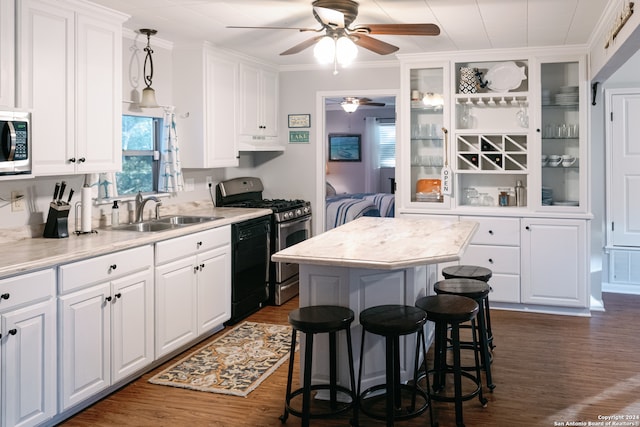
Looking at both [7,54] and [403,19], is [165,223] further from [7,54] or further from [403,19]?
[403,19]

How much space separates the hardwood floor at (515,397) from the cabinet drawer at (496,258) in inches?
36.7

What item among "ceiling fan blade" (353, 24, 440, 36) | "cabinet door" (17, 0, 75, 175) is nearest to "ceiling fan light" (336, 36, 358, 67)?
"ceiling fan blade" (353, 24, 440, 36)

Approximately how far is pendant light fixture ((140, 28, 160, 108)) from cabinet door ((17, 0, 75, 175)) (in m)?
0.99

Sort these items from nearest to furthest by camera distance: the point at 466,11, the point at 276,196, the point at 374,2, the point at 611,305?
1. the point at 374,2
2. the point at 466,11
3. the point at 611,305
4. the point at 276,196

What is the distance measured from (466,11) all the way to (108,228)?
9.34 feet

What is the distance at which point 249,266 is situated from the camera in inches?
199

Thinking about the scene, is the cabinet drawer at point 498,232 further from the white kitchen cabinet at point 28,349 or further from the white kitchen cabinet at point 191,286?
the white kitchen cabinet at point 28,349

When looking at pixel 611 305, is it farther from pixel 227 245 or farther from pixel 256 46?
pixel 256 46

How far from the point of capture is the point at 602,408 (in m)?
3.18

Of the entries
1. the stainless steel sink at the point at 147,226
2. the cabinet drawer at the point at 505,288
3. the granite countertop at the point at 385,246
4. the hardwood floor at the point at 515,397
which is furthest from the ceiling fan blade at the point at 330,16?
the cabinet drawer at the point at 505,288

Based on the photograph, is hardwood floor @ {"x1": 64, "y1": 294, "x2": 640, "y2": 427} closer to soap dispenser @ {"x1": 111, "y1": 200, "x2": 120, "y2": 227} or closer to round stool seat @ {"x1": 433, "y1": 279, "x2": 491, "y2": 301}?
round stool seat @ {"x1": 433, "y1": 279, "x2": 491, "y2": 301}

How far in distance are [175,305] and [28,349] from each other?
1257 mm

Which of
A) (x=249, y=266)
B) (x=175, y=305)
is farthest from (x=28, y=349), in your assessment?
(x=249, y=266)

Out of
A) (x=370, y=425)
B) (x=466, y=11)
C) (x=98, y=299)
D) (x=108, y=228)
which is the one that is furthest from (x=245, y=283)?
(x=466, y=11)
